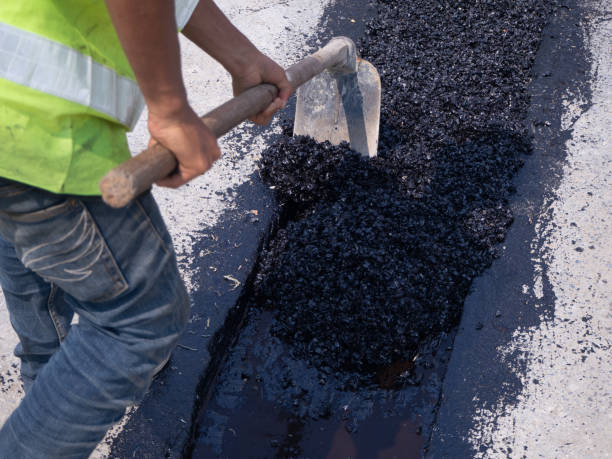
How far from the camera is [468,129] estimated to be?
2777 millimetres

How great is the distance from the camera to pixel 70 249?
1.21m

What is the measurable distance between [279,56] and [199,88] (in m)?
0.52

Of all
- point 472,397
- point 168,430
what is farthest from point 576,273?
point 168,430

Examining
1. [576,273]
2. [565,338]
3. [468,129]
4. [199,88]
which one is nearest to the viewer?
[565,338]

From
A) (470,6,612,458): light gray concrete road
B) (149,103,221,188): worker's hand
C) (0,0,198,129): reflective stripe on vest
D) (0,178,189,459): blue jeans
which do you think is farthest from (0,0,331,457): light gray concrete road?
(470,6,612,458): light gray concrete road

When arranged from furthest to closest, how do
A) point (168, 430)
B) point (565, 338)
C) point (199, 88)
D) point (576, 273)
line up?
point (199, 88) < point (576, 273) < point (565, 338) < point (168, 430)

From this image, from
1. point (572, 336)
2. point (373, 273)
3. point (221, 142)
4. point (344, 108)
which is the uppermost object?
point (344, 108)

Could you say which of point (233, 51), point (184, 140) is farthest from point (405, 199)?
point (184, 140)

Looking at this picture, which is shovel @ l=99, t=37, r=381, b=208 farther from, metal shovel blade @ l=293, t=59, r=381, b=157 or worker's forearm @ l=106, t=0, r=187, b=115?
worker's forearm @ l=106, t=0, r=187, b=115

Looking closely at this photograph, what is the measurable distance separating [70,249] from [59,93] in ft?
1.11

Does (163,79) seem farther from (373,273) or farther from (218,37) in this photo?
(373,273)

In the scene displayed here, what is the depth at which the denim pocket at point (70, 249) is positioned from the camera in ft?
3.94

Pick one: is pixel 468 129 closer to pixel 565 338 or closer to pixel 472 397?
pixel 565 338

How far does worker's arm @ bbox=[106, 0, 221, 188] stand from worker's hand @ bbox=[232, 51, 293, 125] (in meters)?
0.52
